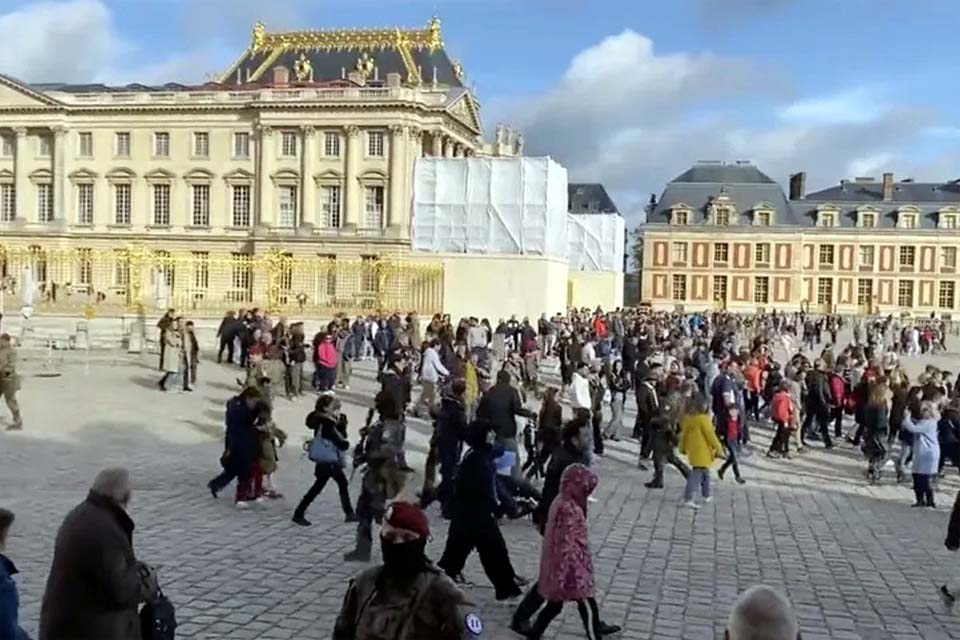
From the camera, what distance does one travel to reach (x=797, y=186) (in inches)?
3322

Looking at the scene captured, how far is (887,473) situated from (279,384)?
32.8ft

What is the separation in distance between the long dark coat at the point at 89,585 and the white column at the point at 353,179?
52.0 meters

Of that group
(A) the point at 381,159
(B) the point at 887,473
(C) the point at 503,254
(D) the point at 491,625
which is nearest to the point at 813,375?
(B) the point at 887,473

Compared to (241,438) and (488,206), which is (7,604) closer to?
(241,438)

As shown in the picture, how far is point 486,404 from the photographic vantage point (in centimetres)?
1026

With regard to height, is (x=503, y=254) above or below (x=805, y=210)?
below

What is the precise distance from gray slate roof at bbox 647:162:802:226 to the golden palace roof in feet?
73.0

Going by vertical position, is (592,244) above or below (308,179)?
below

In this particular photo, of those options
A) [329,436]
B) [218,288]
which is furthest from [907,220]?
[329,436]

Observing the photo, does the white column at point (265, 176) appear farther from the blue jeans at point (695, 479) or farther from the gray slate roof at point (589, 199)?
the blue jeans at point (695, 479)

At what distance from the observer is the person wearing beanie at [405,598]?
10.5 feet

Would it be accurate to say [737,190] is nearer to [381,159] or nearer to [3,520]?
[381,159]

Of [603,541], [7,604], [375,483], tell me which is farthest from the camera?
[603,541]

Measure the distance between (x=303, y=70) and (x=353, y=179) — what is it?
410 inches
